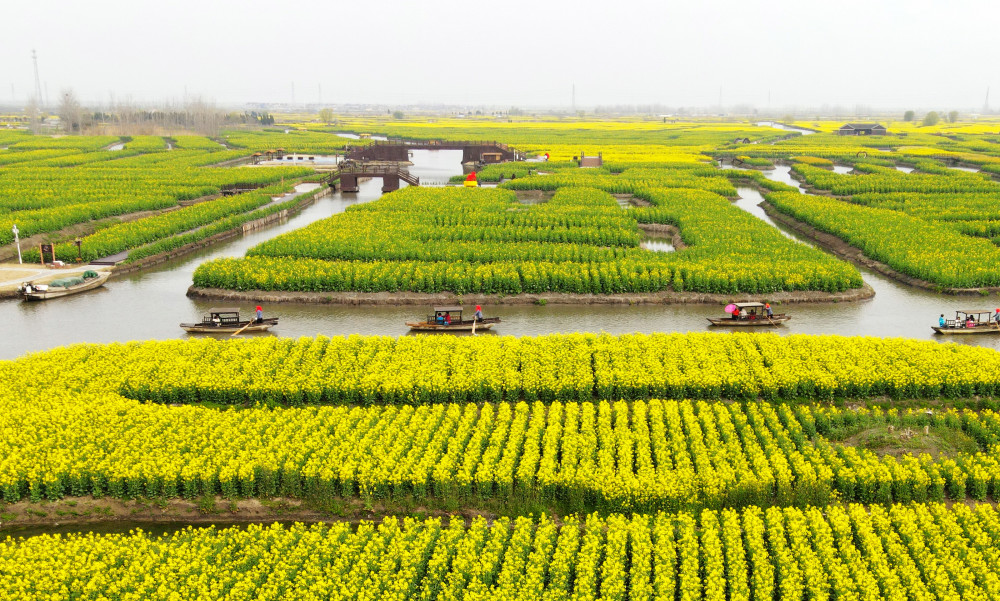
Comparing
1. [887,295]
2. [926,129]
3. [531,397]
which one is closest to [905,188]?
[887,295]

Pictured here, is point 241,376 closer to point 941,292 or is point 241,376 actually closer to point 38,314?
point 38,314

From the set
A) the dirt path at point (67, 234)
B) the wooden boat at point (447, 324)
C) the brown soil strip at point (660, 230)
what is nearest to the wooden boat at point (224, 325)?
the wooden boat at point (447, 324)

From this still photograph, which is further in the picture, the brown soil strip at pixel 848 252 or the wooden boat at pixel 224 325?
the brown soil strip at pixel 848 252

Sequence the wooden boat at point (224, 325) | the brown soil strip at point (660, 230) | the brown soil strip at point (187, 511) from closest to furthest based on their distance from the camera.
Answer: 1. the brown soil strip at point (187, 511)
2. the wooden boat at point (224, 325)
3. the brown soil strip at point (660, 230)

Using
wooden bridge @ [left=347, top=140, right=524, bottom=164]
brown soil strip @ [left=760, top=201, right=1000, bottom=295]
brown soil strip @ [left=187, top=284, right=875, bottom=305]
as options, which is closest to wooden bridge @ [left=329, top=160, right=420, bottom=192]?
wooden bridge @ [left=347, top=140, right=524, bottom=164]

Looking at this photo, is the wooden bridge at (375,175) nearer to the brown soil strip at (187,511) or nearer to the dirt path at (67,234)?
the dirt path at (67,234)

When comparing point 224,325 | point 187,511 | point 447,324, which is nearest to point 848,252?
point 447,324

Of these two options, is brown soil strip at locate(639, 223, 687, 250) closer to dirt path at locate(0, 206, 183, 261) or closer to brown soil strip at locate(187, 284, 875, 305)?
brown soil strip at locate(187, 284, 875, 305)
